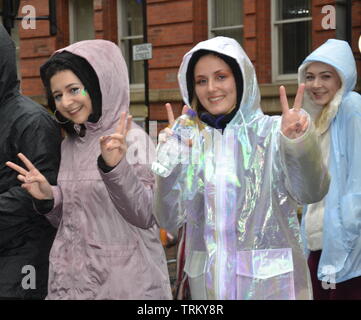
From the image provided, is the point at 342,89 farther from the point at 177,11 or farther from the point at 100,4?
the point at 100,4

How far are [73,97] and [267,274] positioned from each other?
121 cm

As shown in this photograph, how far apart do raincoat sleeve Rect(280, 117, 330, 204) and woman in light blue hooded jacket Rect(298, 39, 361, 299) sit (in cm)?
111

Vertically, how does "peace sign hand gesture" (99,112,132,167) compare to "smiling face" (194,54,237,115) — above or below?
below

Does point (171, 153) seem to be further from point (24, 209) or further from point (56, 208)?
point (24, 209)

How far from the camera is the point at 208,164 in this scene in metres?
2.81

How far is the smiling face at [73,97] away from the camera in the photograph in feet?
10.4

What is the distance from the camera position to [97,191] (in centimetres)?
309

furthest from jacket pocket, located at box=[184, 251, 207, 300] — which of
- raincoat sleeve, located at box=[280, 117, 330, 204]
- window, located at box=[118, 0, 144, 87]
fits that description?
window, located at box=[118, 0, 144, 87]

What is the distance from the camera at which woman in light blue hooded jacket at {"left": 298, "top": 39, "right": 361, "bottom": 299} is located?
373 centimetres

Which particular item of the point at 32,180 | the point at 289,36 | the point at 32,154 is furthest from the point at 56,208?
the point at 289,36

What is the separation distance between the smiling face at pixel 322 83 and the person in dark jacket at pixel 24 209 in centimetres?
156

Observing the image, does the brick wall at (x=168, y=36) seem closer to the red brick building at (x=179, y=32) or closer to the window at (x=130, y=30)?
the red brick building at (x=179, y=32)

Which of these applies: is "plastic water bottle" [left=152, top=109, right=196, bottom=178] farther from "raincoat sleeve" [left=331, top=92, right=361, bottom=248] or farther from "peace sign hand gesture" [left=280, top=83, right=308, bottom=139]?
"raincoat sleeve" [left=331, top=92, right=361, bottom=248]

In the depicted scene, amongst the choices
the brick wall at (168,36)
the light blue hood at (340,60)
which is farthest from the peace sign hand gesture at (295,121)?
the brick wall at (168,36)
